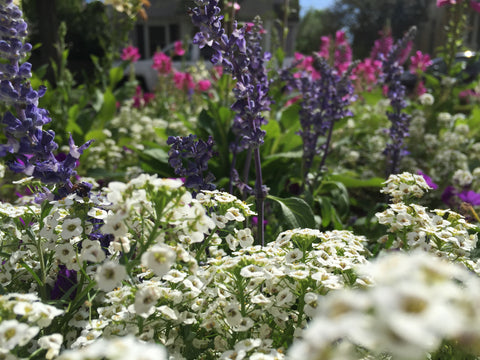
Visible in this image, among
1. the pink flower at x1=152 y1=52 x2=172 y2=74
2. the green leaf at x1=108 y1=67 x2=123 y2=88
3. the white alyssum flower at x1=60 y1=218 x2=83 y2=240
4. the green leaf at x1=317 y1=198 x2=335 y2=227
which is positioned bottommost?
the green leaf at x1=317 y1=198 x2=335 y2=227

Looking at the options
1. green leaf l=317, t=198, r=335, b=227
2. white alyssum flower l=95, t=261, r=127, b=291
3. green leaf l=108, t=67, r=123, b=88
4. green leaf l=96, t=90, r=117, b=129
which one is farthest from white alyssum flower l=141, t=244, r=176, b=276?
green leaf l=108, t=67, r=123, b=88

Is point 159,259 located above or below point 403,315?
below

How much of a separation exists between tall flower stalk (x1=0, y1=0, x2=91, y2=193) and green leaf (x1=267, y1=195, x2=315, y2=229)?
96 centimetres

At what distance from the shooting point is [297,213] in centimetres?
199

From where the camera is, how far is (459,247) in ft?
4.55

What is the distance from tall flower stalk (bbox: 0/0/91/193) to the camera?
1331 mm

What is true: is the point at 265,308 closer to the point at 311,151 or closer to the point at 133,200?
the point at 133,200

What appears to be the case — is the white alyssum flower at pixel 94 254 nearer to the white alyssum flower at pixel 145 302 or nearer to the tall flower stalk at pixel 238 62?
the white alyssum flower at pixel 145 302

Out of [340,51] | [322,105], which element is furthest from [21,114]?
[340,51]

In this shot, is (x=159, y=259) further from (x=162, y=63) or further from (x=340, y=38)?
(x=340, y=38)

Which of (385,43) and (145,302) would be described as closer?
(145,302)

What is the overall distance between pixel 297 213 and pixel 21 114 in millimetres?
1185

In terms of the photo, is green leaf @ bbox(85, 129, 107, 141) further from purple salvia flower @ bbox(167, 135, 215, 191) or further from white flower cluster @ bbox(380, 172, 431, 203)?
white flower cluster @ bbox(380, 172, 431, 203)

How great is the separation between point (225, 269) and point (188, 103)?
202 inches
